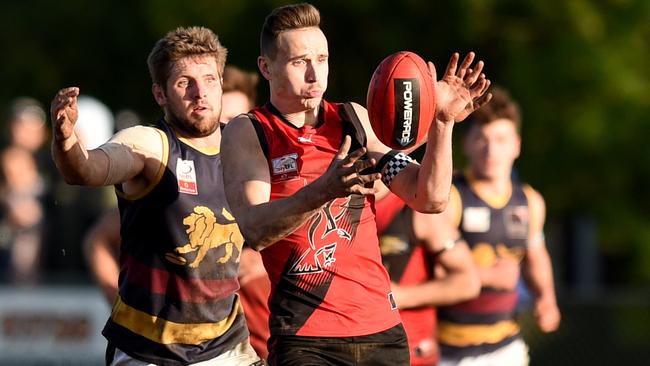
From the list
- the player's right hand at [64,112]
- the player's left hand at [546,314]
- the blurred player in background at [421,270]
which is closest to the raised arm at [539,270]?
the player's left hand at [546,314]

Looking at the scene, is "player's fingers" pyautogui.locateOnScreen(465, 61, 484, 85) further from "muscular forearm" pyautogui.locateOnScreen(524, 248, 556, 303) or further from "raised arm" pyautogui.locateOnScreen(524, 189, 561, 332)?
"muscular forearm" pyautogui.locateOnScreen(524, 248, 556, 303)

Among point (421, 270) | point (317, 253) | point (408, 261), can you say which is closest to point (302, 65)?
point (317, 253)

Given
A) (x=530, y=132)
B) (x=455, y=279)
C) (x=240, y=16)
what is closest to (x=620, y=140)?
(x=530, y=132)

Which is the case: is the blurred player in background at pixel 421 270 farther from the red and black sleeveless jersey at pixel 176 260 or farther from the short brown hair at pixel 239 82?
the red and black sleeveless jersey at pixel 176 260

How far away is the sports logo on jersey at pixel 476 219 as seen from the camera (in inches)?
376

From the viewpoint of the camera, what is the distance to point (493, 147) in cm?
962

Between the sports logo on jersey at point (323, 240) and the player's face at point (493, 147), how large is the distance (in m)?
3.68

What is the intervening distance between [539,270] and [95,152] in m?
4.16

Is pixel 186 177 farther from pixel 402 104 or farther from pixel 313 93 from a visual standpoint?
pixel 402 104

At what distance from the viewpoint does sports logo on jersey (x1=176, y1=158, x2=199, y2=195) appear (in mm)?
6629

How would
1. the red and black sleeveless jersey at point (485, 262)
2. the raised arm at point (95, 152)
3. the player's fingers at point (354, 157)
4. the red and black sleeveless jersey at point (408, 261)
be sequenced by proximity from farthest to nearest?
the red and black sleeveless jersey at point (485, 262)
the red and black sleeveless jersey at point (408, 261)
the raised arm at point (95, 152)
the player's fingers at point (354, 157)

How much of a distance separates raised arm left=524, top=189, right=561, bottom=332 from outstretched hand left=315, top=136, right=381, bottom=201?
443 cm

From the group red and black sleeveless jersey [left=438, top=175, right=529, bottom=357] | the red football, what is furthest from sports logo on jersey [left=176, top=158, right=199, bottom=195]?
red and black sleeveless jersey [left=438, top=175, right=529, bottom=357]

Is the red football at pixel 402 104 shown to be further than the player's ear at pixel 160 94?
No
